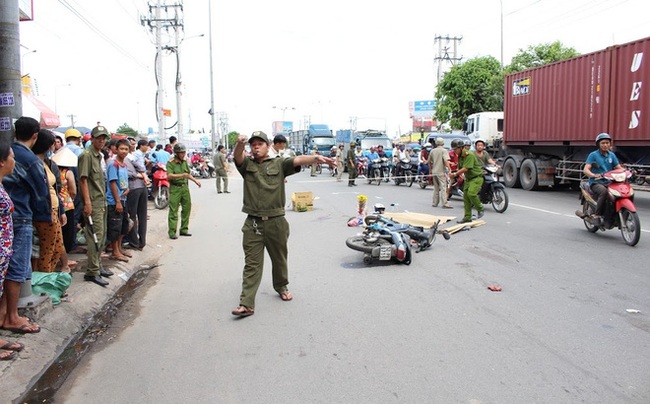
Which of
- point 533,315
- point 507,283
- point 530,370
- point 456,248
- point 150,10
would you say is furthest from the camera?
point 150,10

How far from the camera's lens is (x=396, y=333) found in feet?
14.8

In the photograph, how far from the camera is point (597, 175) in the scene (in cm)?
862

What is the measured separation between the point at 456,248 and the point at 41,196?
570cm

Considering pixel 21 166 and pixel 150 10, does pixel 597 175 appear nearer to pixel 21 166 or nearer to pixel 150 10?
pixel 21 166

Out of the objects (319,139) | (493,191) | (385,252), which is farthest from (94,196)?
(319,139)

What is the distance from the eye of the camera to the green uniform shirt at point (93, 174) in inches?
234

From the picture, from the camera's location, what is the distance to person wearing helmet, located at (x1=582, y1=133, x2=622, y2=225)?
28.1 ft

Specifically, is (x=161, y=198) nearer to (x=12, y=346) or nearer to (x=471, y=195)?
(x=471, y=195)

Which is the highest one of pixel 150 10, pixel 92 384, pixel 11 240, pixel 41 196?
pixel 150 10

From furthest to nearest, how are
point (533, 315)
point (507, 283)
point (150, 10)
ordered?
point (150, 10), point (507, 283), point (533, 315)

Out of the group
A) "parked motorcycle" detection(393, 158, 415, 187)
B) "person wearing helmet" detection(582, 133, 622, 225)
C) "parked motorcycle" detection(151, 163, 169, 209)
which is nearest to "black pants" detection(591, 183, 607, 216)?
"person wearing helmet" detection(582, 133, 622, 225)

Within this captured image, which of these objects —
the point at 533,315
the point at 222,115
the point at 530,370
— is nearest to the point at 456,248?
the point at 533,315

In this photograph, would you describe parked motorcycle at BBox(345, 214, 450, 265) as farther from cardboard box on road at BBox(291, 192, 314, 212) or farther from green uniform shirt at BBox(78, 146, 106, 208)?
cardboard box on road at BBox(291, 192, 314, 212)

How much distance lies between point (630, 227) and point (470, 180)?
332 cm
